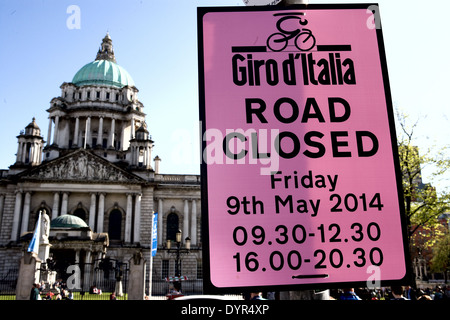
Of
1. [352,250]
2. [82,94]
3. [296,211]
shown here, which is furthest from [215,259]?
[82,94]

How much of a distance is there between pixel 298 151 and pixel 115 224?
49705 millimetres

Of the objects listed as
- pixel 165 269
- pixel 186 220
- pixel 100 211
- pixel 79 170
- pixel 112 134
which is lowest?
pixel 165 269

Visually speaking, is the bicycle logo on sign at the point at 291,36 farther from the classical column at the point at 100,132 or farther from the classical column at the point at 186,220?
the classical column at the point at 100,132

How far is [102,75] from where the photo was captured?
67.9m

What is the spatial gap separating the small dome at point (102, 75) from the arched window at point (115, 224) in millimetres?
27617

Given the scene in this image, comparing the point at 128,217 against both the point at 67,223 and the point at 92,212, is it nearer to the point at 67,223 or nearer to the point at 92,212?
the point at 92,212

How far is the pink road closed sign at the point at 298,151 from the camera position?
2.29 metres

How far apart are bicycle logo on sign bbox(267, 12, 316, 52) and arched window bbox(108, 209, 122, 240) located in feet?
161

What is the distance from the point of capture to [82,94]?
2564 inches

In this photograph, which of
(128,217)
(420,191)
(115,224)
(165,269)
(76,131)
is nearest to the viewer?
(420,191)

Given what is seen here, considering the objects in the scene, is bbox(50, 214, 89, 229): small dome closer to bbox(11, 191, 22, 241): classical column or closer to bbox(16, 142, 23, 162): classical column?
bbox(11, 191, 22, 241): classical column

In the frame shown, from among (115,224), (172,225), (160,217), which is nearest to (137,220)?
(115,224)

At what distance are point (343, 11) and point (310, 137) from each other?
1015 mm

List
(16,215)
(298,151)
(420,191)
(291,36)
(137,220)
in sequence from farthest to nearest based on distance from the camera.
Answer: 1. (137,220)
2. (16,215)
3. (420,191)
4. (291,36)
5. (298,151)
